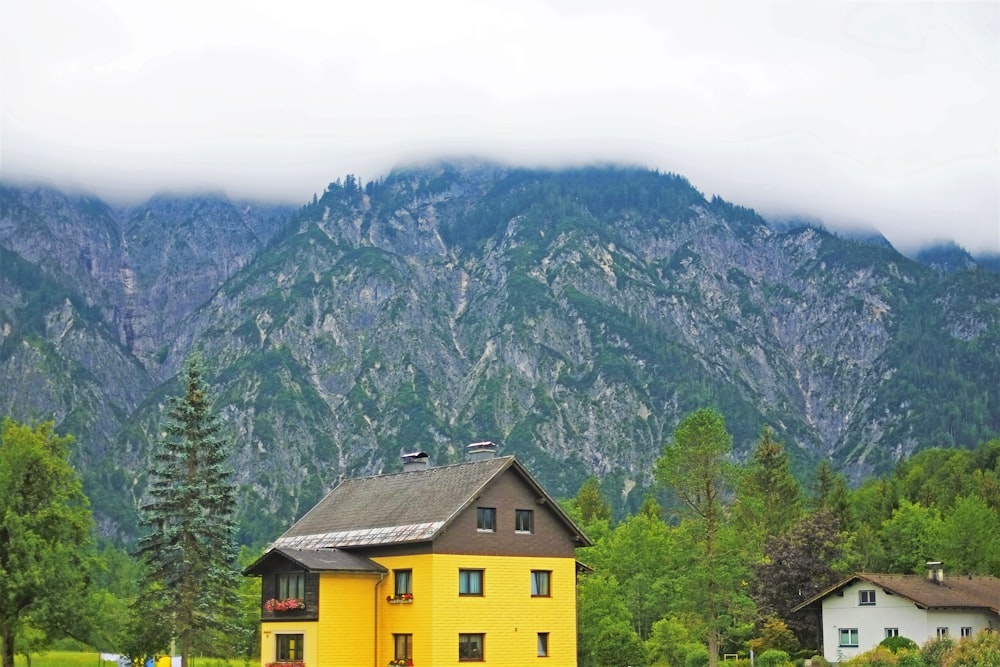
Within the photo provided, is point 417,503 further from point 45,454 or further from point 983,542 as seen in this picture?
point 983,542

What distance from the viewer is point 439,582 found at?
65.1 m

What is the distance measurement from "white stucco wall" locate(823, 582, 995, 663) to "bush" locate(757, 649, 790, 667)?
5939 mm

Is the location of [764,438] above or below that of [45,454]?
above

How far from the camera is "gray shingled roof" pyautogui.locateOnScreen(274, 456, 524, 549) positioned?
67000 millimetres

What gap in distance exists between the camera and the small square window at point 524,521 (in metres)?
69.4

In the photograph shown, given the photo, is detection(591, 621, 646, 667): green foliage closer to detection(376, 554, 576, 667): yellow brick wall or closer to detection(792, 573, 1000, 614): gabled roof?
detection(792, 573, 1000, 614): gabled roof

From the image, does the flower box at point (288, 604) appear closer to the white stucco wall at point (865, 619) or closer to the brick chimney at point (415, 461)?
the brick chimney at point (415, 461)

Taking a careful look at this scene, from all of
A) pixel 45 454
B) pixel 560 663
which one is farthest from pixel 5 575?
pixel 560 663

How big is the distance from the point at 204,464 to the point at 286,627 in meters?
9.73

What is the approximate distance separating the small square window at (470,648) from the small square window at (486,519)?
17.8 feet

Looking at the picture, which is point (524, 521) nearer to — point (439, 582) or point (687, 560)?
point (439, 582)

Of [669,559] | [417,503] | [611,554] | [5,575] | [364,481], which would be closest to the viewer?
[5,575]

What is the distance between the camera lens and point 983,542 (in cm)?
11419

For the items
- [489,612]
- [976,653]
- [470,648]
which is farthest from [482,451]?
[976,653]
